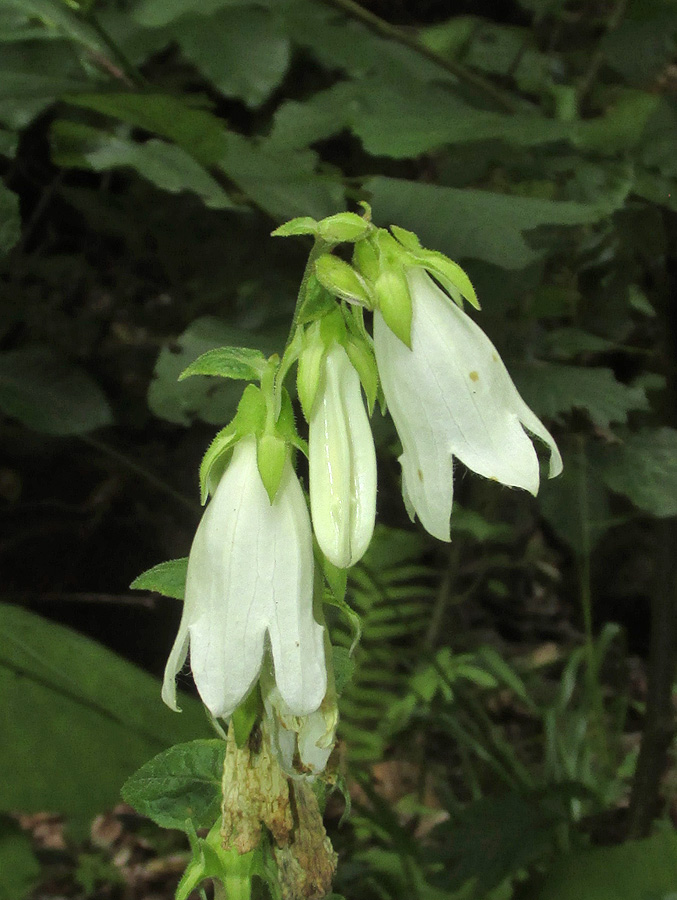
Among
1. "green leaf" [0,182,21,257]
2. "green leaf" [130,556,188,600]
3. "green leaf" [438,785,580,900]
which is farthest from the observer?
"green leaf" [438,785,580,900]

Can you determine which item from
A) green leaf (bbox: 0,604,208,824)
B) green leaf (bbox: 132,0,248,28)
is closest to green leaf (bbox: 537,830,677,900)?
green leaf (bbox: 0,604,208,824)

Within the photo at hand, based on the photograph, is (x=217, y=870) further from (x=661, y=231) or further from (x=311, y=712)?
(x=661, y=231)

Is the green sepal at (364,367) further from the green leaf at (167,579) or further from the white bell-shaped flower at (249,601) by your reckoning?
the green leaf at (167,579)

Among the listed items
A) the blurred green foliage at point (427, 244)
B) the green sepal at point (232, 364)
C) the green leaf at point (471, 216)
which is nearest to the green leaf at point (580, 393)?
the blurred green foliage at point (427, 244)

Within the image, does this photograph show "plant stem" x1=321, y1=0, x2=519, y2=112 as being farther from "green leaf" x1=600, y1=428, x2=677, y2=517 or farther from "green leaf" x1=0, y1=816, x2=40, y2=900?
"green leaf" x1=0, y1=816, x2=40, y2=900

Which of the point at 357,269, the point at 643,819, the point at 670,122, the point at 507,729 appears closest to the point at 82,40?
the point at 357,269

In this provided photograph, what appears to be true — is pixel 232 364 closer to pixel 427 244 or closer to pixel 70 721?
pixel 427 244
